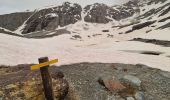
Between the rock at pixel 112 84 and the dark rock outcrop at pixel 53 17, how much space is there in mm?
146878

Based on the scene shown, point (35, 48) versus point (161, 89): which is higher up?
point (35, 48)

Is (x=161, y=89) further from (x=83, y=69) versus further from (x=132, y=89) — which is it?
(x=83, y=69)

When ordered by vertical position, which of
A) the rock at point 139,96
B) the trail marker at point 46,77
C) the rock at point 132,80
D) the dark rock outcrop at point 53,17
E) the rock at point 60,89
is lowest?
the rock at point 139,96

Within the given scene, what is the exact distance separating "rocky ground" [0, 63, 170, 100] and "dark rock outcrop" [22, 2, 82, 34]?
144 metres

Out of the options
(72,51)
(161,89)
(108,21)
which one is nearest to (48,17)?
(108,21)

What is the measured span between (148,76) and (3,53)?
13.9 metres

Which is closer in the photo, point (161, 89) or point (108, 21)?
point (161, 89)

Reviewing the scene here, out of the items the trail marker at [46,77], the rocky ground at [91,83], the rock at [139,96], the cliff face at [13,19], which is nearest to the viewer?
the trail marker at [46,77]

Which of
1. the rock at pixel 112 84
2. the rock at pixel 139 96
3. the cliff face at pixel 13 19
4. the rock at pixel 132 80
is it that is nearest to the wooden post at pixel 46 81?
the rock at pixel 112 84

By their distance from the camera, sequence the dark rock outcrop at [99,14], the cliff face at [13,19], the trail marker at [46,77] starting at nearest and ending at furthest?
the trail marker at [46,77], the dark rock outcrop at [99,14], the cliff face at [13,19]

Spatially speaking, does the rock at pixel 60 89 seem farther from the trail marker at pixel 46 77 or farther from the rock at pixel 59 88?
the trail marker at pixel 46 77

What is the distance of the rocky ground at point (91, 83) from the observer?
11.6 meters

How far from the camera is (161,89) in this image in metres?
17.4

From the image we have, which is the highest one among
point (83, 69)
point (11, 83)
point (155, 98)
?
point (11, 83)
